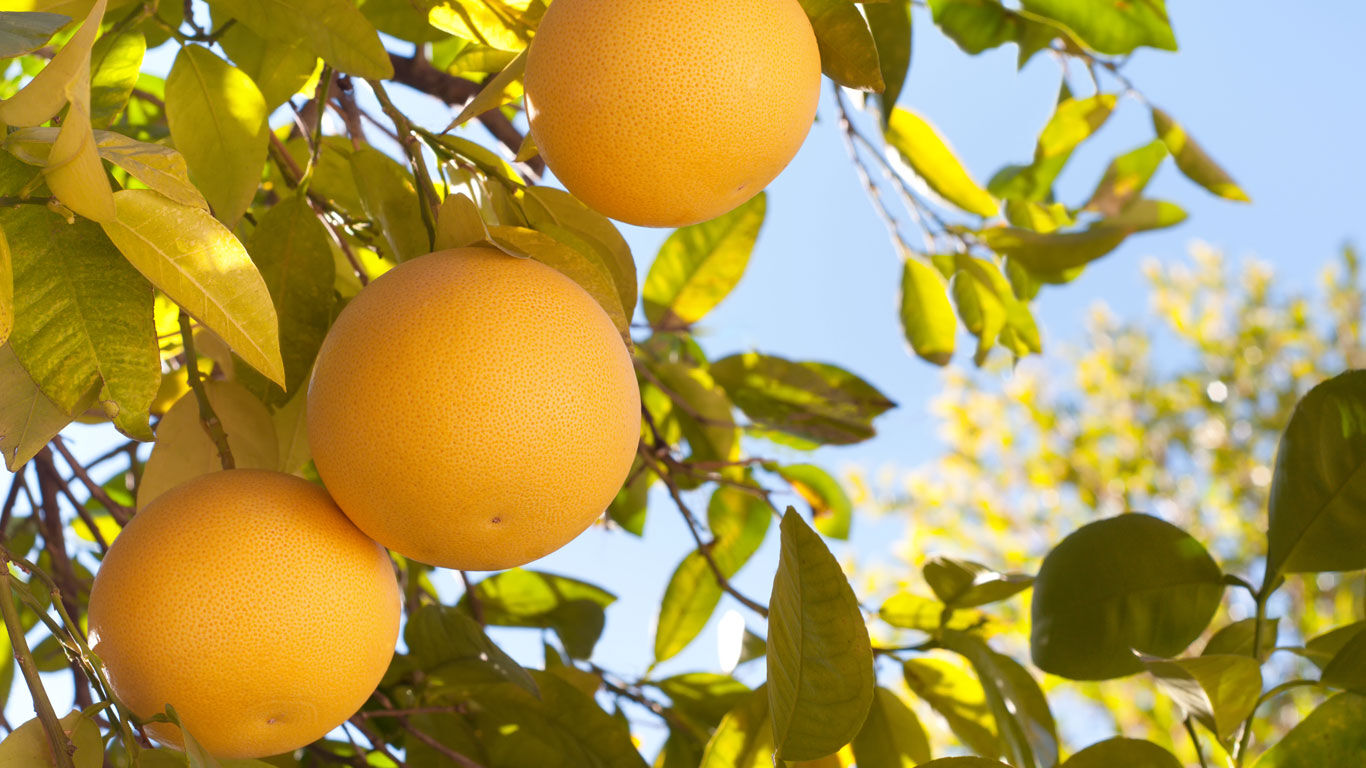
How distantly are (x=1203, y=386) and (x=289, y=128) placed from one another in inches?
218

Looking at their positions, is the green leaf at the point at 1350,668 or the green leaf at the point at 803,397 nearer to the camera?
the green leaf at the point at 1350,668

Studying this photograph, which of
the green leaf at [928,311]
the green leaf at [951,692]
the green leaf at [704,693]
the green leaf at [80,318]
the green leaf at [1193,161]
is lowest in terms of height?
the green leaf at [704,693]

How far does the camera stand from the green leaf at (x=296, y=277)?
28.0 inches

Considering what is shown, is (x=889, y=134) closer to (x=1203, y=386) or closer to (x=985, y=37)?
(x=985, y=37)

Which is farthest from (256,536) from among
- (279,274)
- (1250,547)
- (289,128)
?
(1250,547)

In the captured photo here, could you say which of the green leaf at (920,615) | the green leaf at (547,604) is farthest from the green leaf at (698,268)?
the green leaf at (920,615)

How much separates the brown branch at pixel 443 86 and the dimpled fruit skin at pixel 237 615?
0.80 meters

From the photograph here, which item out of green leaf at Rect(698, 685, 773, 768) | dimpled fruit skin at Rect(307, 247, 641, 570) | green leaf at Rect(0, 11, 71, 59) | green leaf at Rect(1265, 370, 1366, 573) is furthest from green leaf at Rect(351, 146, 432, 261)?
green leaf at Rect(1265, 370, 1366, 573)

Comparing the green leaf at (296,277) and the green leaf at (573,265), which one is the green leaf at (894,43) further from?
the green leaf at (296,277)

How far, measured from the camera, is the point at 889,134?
46.0 inches

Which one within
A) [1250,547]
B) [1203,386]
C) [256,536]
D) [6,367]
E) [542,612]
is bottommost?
[1250,547]

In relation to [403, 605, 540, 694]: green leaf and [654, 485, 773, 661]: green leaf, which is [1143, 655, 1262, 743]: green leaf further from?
[654, 485, 773, 661]: green leaf

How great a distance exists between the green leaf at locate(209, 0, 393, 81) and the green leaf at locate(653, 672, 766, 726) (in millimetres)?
689

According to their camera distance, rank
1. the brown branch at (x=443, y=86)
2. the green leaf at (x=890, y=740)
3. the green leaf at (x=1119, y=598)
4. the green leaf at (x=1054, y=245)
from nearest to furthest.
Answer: the green leaf at (x=1119, y=598)
the green leaf at (x=890, y=740)
the green leaf at (x=1054, y=245)
the brown branch at (x=443, y=86)
